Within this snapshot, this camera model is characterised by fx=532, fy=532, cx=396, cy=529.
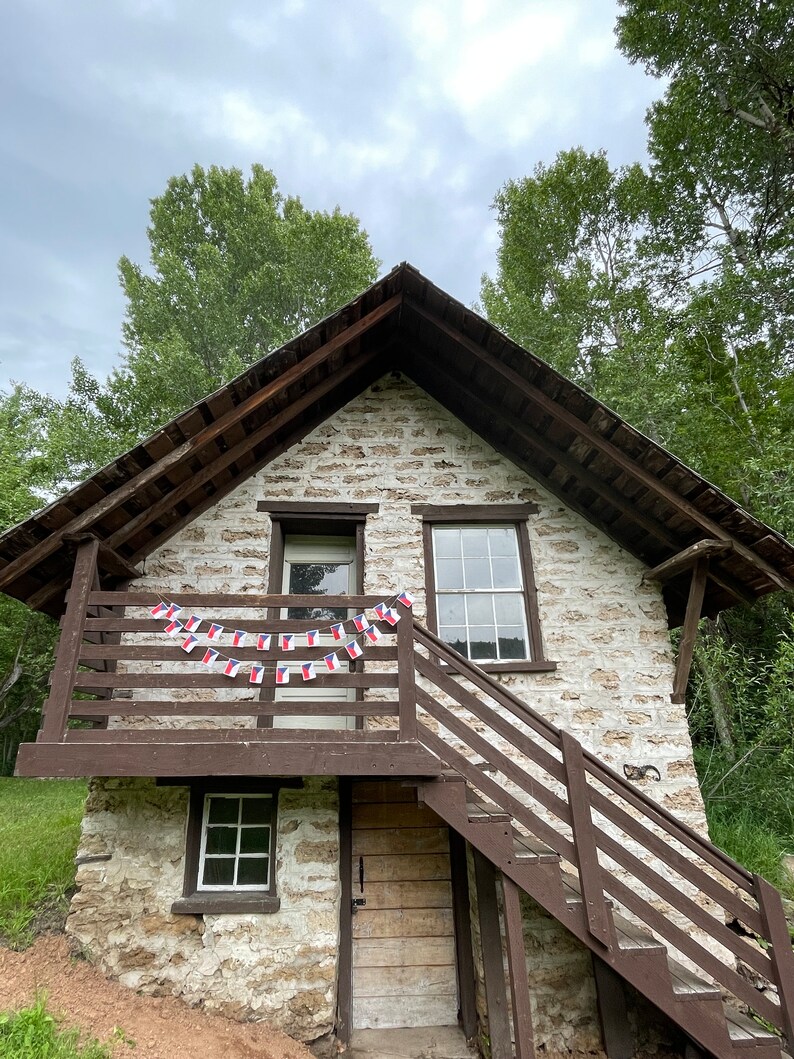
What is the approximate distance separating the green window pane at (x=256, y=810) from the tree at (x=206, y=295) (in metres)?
11.7

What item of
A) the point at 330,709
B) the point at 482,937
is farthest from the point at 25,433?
the point at 482,937

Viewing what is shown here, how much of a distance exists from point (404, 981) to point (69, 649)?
4055mm

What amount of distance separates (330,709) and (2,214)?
810 inches

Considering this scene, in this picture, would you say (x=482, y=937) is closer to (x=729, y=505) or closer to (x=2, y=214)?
(x=729, y=505)

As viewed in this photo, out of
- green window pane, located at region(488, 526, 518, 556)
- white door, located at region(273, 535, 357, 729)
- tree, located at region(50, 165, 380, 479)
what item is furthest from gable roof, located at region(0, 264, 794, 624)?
tree, located at region(50, 165, 380, 479)

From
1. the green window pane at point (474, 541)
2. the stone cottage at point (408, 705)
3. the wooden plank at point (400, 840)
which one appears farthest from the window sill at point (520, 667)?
the wooden plank at point (400, 840)

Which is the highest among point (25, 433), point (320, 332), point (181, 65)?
point (181, 65)

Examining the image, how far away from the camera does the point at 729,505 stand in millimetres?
4777

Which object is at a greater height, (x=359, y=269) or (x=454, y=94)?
(x=454, y=94)

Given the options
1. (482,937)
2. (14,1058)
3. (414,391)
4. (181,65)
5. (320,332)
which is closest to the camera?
(14,1058)

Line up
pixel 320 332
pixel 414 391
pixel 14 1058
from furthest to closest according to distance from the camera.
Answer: pixel 414 391 < pixel 320 332 < pixel 14 1058

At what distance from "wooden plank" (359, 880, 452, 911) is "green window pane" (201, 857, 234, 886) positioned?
1.26m

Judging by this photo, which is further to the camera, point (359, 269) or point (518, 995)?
point (359, 269)

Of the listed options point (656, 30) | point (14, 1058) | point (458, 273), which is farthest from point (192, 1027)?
point (458, 273)
